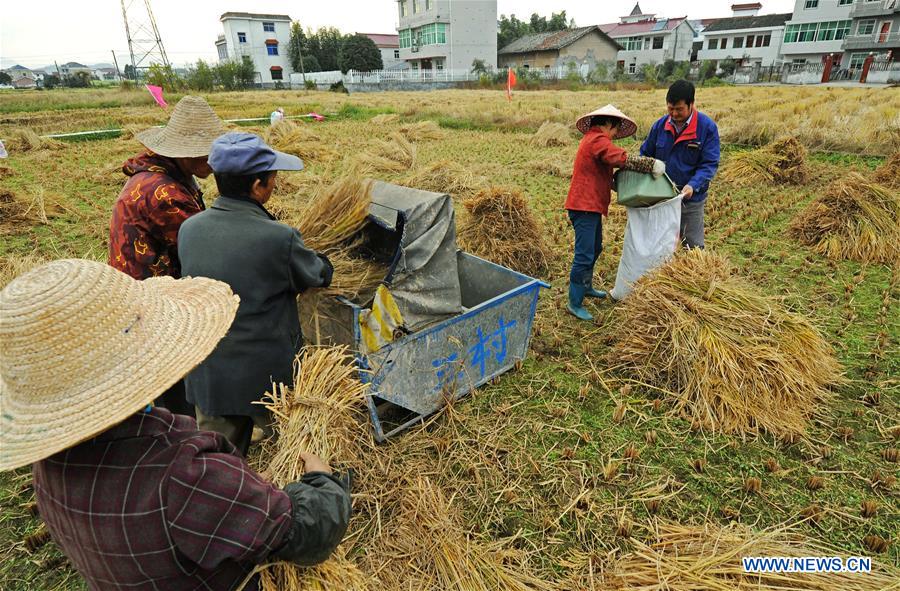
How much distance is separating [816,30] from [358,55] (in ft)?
136

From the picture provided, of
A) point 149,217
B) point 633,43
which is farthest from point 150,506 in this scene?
point 633,43

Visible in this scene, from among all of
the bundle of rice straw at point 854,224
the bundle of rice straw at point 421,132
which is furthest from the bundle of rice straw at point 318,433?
the bundle of rice straw at point 421,132

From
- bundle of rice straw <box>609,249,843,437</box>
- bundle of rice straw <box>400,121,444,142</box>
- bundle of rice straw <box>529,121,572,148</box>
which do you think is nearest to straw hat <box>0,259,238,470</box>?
bundle of rice straw <box>609,249,843,437</box>

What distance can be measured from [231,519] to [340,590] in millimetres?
716

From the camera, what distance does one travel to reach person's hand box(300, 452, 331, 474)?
178 centimetres

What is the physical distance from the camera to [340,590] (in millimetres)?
1666

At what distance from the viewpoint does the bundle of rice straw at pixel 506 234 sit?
5484mm

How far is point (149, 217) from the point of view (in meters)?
2.58

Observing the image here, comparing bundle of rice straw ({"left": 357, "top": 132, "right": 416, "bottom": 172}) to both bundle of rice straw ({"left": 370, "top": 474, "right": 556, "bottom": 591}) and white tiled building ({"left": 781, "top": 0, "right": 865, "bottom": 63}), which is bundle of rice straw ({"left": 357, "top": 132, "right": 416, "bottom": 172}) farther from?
white tiled building ({"left": 781, "top": 0, "right": 865, "bottom": 63})

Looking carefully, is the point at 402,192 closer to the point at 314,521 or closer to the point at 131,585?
the point at 314,521

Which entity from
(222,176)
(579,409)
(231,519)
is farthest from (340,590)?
(579,409)

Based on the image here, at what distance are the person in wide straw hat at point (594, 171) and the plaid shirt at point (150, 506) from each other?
3515 millimetres

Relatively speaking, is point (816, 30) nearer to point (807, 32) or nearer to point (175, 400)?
point (807, 32)

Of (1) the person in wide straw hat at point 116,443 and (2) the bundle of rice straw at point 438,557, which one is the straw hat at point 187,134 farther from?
(2) the bundle of rice straw at point 438,557
